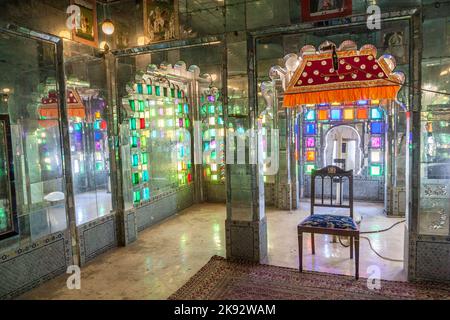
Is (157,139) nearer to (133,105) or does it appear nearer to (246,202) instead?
(133,105)

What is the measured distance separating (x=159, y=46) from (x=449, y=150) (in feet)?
10.9

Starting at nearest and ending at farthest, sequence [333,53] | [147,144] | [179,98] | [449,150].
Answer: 1. [449,150]
2. [333,53]
3. [147,144]
4. [179,98]

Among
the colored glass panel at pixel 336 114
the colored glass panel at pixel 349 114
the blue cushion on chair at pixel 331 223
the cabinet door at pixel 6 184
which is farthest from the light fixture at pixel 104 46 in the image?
the colored glass panel at pixel 349 114

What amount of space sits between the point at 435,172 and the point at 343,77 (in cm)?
131

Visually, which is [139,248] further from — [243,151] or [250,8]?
[250,8]

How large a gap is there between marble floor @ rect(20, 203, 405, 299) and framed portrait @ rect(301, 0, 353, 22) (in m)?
2.66

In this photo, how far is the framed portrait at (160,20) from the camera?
4.02 m

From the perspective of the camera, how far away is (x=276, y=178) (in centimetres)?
671

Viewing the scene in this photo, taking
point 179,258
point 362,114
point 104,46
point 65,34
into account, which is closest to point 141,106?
point 104,46

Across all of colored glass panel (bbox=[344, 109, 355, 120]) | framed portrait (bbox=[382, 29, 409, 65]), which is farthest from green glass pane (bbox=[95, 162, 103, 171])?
colored glass panel (bbox=[344, 109, 355, 120])

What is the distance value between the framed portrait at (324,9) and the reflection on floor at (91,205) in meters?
3.25

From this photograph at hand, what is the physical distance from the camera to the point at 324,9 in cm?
342
